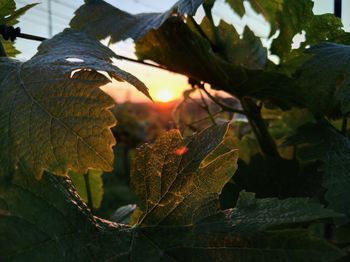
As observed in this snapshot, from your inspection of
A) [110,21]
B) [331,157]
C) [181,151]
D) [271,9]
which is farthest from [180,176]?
[271,9]

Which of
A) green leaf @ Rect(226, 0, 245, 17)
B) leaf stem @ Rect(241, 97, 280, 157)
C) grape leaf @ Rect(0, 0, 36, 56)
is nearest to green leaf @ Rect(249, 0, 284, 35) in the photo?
green leaf @ Rect(226, 0, 245, 17)

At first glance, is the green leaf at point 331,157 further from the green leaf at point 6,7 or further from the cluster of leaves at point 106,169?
the green leaf at point 6,7

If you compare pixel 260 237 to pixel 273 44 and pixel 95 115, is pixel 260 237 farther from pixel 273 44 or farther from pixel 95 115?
pixel 273 44

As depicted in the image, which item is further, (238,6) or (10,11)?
(238,6)

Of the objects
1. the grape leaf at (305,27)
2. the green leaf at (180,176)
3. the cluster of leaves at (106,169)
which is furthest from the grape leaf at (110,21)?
the green leaf at (180,176)

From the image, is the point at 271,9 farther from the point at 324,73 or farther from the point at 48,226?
the point at 48,226

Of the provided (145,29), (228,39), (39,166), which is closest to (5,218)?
(39,166)

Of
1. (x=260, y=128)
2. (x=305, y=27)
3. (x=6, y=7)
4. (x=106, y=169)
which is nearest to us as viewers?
(x=106, y=169)

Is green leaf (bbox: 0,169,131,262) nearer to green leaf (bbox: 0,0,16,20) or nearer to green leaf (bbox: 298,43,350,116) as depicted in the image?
green leaf (bbox: 0,0,16,20)
